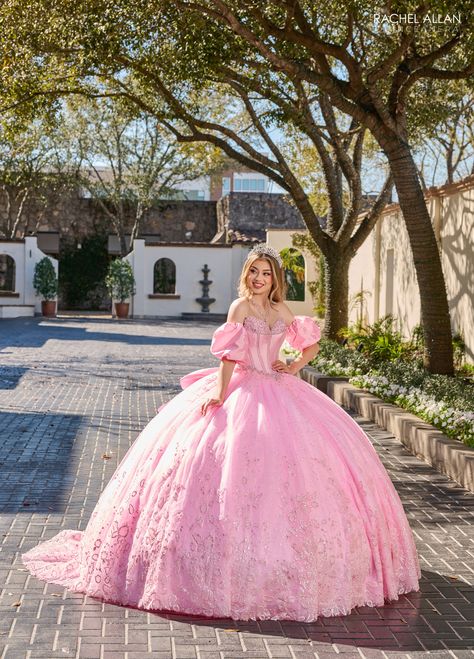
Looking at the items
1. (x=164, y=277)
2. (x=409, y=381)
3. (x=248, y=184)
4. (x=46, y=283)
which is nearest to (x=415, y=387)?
(x=409, y=381)

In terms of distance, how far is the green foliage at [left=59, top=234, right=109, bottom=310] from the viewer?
41062 mm

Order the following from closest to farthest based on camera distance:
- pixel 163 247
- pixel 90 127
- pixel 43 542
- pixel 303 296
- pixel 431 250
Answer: pixel 43 542 → pixel 431 250 → pixel 303 296 → pixel 163 247 → pixel 90 127

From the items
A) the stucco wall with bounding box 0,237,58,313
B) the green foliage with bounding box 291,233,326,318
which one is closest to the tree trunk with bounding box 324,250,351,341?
the green foliage with bounding box 291,233,326,318

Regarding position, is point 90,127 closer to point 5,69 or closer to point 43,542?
point 5,69

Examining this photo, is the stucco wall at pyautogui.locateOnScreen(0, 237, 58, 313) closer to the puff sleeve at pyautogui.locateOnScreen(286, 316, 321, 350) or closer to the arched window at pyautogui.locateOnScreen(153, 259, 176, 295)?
the arched window at pyautogui.locateOnScreen(153, 259, 176, 295)

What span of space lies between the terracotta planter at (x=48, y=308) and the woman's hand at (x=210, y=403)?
29473 millimetres

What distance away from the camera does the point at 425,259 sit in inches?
470

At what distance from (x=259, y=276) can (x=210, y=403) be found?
716mm

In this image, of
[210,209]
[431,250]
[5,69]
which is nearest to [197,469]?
[431,250]

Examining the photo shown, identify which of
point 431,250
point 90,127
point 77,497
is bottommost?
point 77,497

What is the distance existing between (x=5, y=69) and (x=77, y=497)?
8.56 metres

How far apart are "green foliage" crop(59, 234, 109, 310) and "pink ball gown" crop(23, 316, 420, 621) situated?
36.5 metres

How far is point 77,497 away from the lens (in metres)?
7.15

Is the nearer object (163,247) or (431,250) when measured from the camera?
(431,250)
